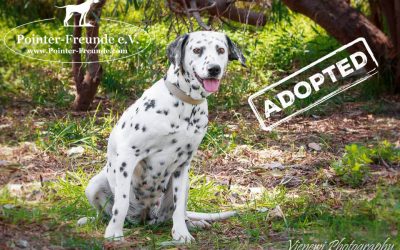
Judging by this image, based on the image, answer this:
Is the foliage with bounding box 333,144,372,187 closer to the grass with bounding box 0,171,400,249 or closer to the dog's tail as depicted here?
the grass with bounding box 0,171,400,249

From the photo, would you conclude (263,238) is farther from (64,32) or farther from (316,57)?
(64,32)

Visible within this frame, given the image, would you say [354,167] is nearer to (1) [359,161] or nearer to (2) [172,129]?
(1) [359,161]

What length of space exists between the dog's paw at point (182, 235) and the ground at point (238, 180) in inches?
2.7

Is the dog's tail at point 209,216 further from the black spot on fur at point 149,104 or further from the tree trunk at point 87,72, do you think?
the tree trunk at point 87,72

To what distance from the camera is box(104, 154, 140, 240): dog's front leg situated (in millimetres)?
4340

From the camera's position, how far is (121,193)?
4.36 m

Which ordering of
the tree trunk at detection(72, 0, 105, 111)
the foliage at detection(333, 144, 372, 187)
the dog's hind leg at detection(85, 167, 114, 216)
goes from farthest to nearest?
the tree trunk at detection(72, 0, 105, 111) < the foliage at detection(333, 144, 372, 187) < the dog's hind leg at detection(85, 167, 114, 216)

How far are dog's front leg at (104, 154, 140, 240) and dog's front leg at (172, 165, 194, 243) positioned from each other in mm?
302

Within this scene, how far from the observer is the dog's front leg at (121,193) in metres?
4.34

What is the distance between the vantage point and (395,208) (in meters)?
4.48

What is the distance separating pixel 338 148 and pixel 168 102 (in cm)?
259

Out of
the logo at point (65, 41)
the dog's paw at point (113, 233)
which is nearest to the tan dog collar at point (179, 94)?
the dog's paw at point (113, 233)

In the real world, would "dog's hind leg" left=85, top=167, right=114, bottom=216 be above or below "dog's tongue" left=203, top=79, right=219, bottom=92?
below

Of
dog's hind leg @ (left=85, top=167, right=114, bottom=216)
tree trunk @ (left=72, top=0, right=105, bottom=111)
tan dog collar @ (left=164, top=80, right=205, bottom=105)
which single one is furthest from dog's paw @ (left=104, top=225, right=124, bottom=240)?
tree trunk @ (left=72, top=0, right=105, bottom=111)
